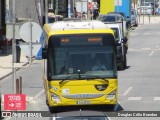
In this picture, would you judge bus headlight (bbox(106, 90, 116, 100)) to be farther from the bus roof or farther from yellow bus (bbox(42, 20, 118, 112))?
the bus roof

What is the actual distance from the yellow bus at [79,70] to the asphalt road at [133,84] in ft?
4.34

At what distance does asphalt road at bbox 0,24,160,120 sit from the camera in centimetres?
2539

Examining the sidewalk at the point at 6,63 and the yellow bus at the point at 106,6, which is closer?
the sidewalk at the point at 6,63

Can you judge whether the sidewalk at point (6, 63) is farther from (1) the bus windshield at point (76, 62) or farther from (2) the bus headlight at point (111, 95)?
(2) the bus headlight at point (111, 95)

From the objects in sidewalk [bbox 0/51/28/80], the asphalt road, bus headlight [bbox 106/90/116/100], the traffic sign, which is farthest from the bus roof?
sidewalk [bbox 0/51/28/80]

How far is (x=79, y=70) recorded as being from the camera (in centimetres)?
2303

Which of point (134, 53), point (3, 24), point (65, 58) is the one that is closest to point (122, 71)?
point (134, 53)

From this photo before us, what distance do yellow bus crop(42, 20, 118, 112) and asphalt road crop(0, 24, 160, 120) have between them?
1324 millimetres

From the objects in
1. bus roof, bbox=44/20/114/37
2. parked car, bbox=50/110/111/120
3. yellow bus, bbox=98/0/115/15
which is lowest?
yellow bus, bbox=98/0/115/15

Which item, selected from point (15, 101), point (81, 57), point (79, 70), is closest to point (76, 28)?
point (81, 57)

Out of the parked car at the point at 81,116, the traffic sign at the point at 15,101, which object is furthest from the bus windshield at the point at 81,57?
the parked car at the point at 81,116

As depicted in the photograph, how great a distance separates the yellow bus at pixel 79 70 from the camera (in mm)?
23000

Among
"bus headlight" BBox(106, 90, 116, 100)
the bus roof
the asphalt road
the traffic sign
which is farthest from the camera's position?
the asphalt road

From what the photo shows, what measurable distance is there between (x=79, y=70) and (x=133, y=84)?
8974 mm
